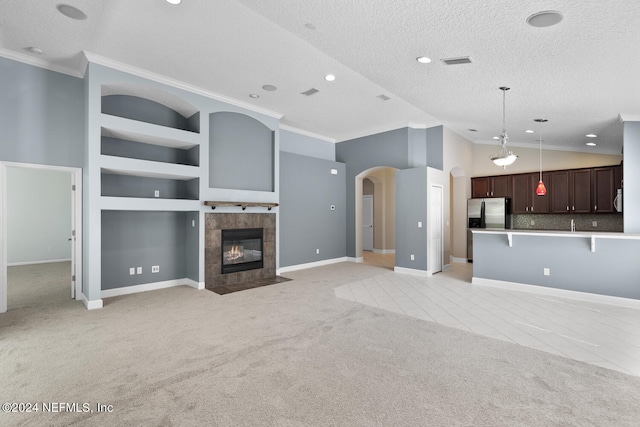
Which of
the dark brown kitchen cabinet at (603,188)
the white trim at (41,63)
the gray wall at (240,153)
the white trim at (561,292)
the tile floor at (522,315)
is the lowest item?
the tile floor at (522,315)

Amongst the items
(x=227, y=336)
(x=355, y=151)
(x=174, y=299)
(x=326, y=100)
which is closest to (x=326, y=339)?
(x=227, y=336)

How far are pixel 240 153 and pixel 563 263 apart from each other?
19.7 feet

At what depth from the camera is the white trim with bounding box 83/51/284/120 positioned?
444 centimetres

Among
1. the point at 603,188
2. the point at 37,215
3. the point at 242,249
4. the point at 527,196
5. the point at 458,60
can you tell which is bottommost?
the point at 242,249

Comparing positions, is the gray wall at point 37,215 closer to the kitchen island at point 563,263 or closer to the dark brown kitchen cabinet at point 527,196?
the kitchen island at point 563,263

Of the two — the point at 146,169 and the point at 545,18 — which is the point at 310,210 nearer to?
the point at 146,169

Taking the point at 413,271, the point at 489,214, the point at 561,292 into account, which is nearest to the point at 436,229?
the point at 413,271

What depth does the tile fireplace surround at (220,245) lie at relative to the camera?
570cm

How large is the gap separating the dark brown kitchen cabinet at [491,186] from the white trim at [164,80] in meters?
5.82

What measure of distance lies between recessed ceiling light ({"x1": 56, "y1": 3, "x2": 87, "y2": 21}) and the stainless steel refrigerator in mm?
8582

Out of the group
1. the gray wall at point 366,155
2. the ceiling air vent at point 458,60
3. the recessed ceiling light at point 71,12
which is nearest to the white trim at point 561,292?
the gray wall at point 366,155

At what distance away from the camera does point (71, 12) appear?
11.3 feet

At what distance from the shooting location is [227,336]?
11.4 ft

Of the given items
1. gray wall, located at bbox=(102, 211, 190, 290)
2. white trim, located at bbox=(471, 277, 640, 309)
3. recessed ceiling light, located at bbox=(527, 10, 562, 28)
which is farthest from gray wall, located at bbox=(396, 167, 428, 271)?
gray wall, located at bbox=(102, 211, 190, 290)
